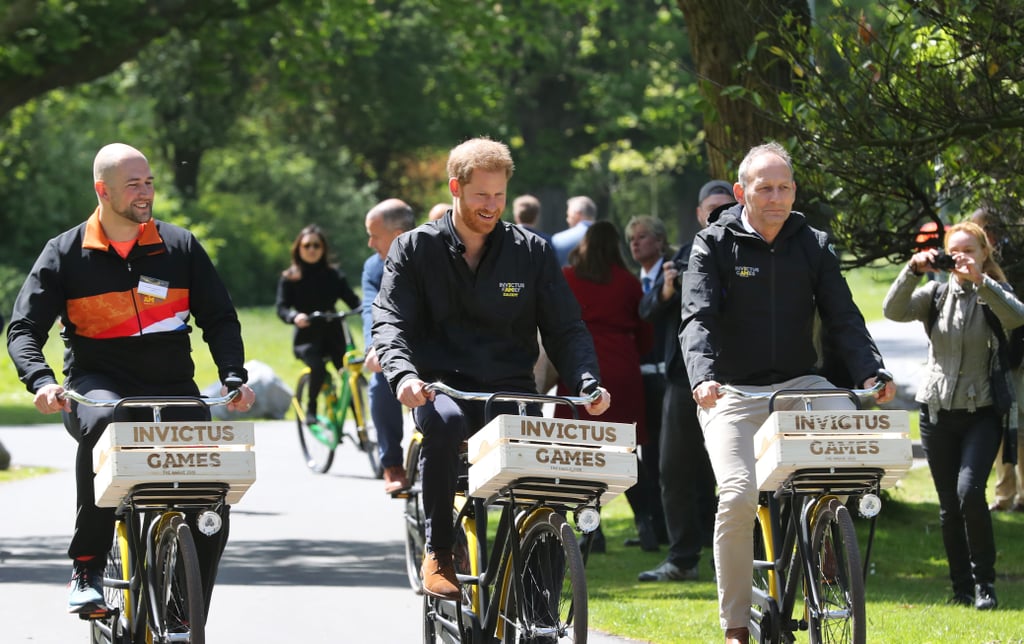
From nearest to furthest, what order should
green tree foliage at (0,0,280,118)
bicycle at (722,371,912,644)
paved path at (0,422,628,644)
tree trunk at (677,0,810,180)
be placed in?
bicycle at (722,371,912,644) → paved path at (0,422,628,644) → tree trunk at (677,0,810,180) → green tree foliage at (0,0,280,118)

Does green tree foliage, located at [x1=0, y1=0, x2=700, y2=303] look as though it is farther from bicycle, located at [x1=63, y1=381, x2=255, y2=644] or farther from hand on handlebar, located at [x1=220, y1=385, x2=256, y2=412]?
bicycle, located at [x1=63, y1=381, x2=255, y2=644]

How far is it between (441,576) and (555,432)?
3.11ft

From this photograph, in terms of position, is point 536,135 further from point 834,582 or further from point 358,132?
point 834,582

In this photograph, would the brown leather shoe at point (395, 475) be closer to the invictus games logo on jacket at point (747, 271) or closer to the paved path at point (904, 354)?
the invictus games logo on jacket at point (747, 271)

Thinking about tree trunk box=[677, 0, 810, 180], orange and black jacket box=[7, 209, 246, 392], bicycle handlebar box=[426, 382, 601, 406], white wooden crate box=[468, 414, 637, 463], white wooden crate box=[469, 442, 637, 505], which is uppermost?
tree trunk box=[677, 0, 810, 180]

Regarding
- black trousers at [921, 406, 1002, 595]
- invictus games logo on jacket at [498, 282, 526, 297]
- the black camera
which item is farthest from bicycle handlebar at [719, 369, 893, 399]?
black trousers at [921, 406, 1002, 595]

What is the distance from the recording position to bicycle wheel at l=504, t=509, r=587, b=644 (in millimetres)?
5996

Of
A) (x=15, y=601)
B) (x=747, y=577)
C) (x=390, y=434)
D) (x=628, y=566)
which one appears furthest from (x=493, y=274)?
(x=628, y=566)

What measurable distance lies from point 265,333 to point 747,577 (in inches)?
1291

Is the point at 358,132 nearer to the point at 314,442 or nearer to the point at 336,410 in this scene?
the point at 314,442

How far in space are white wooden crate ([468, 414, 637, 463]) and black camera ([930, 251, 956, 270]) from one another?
237 centimetres

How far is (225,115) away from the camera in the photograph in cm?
5409

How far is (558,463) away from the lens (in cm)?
598

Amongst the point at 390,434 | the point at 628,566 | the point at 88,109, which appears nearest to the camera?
the point at 390,434
